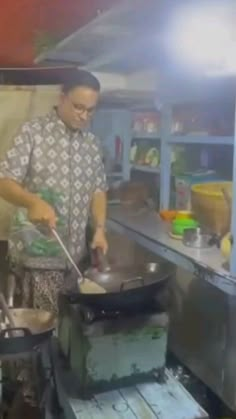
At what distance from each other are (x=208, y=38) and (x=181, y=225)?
0.79 metres

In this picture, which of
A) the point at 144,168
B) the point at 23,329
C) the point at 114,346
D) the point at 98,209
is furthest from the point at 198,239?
the point at 144,168

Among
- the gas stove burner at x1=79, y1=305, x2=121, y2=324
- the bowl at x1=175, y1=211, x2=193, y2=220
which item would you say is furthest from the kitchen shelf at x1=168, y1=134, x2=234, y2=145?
the gas stove burner at x1=79, y1=305, x2=121, y2=324

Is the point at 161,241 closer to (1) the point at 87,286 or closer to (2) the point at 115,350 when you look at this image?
(1) the point at 87,286

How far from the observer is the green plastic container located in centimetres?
202

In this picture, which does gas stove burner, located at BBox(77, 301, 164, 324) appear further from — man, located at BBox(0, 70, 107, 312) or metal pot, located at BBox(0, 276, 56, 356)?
man, located at BBox(0, 70, 107, 312)

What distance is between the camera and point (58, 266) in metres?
1.86

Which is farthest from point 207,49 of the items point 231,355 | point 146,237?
point 231,355

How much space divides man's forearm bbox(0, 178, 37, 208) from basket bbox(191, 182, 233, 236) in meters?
0.68

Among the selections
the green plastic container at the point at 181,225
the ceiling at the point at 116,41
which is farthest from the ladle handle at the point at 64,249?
the ceiling at the point at 116,41

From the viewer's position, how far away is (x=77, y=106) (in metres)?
1.82

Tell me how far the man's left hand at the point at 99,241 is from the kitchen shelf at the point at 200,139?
1.99ft

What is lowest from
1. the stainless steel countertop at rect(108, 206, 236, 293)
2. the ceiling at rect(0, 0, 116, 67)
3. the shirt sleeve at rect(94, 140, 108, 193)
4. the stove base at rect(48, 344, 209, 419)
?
the stove base at rect(48, 344, 209, 419)

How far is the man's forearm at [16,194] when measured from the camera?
172 cm

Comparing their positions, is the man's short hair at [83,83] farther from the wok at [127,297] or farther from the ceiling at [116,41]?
the wok at [127,297]
